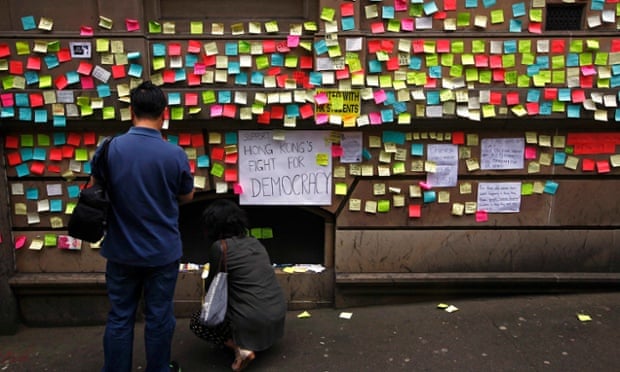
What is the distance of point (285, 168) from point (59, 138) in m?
1.84

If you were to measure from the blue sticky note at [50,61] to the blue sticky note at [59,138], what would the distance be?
519 millimetres

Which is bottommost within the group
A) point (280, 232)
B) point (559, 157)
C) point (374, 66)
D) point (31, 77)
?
point (280, 232)

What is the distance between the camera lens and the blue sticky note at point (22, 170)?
3840mm

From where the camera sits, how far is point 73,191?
3.91 metres

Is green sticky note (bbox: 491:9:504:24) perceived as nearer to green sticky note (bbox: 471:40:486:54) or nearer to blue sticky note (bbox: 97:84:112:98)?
green sticky note (bbox: 471:40:486:54)

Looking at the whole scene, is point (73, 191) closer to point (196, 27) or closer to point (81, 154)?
point (81, 154)

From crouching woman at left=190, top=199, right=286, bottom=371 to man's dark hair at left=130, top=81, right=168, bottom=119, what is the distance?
0.81m

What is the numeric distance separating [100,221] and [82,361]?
1.47m

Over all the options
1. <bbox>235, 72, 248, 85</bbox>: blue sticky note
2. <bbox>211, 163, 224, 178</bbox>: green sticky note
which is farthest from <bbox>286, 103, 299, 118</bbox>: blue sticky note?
<bbox>211, 163, 224, 178</bbox>: green sticky note

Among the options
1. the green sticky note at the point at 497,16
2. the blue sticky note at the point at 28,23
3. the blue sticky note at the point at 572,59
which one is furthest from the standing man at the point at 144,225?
the blue sticky note at the point at 572,59

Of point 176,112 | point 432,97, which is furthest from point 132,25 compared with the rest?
point 432,97

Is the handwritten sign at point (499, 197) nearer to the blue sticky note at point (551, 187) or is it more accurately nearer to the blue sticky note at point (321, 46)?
the blue sticky note at point (551, 187)

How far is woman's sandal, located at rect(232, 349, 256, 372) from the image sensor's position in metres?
3.15

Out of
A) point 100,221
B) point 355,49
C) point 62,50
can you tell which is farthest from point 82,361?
point 355,49
